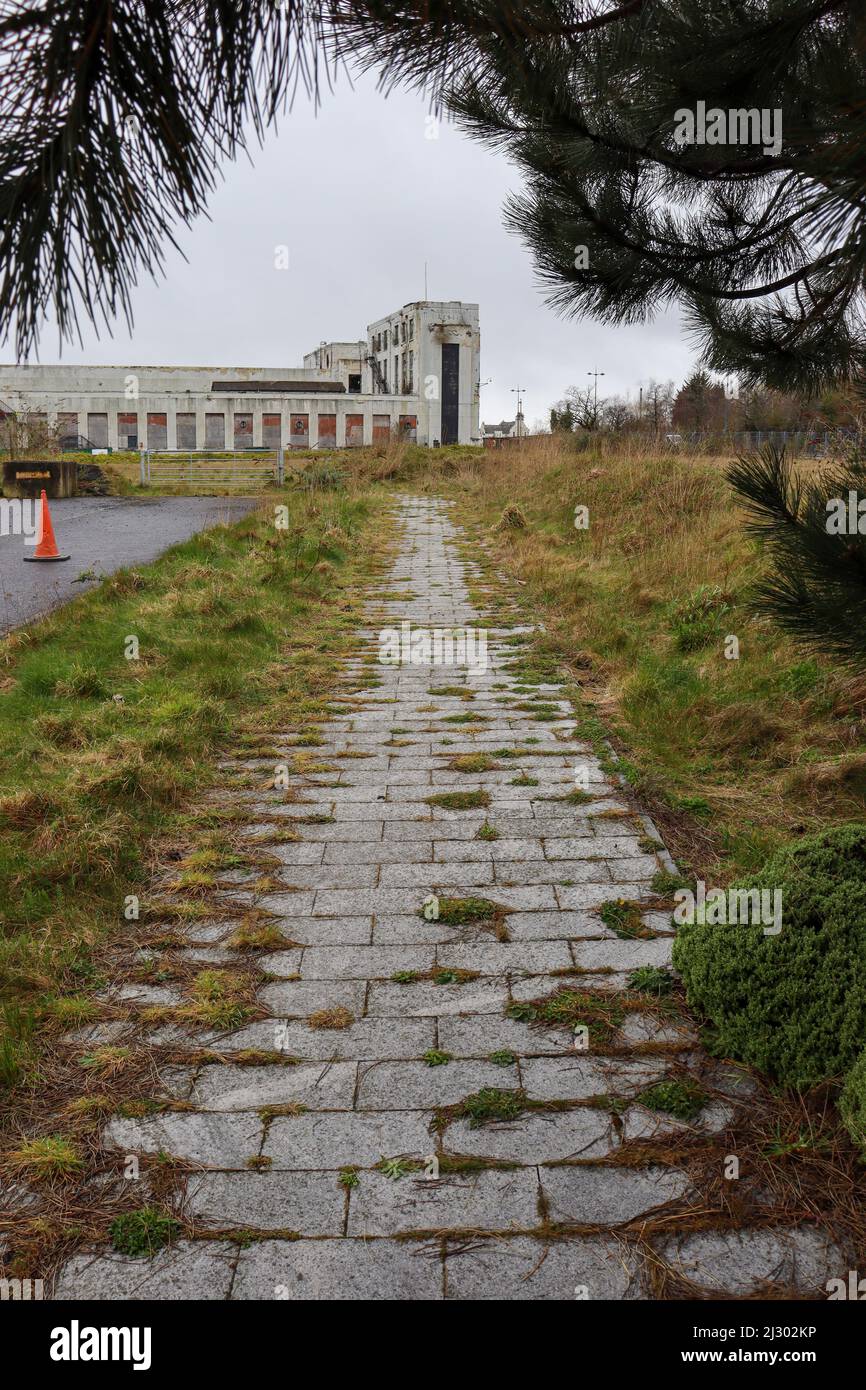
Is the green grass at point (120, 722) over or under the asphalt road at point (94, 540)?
under

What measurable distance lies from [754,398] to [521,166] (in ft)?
6.22

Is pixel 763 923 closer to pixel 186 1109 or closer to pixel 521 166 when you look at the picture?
pixel 186 1109

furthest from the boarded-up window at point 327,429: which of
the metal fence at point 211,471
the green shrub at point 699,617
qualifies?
the green shrub at point 699,617

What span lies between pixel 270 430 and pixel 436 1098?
2880 inches

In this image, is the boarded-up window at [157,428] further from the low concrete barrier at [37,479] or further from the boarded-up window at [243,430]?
the low concrete barrier at [37,479]

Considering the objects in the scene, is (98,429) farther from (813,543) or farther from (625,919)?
(813,543)

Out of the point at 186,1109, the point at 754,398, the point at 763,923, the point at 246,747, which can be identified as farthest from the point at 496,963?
the point at 754,398

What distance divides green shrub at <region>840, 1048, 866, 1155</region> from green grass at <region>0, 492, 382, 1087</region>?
206 centimetres

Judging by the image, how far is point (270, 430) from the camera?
72.5 metres

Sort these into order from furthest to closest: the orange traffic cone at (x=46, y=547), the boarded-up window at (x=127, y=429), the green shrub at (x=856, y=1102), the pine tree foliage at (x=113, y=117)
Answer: the boarded-up window at (x=127, y=429), the orange traffic cone at (x=46, y=547), the green shrub at (x=856, y=1102), the pine tree foliage at (x=113, y=117)

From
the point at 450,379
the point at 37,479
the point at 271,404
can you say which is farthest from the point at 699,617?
the point at 450,379

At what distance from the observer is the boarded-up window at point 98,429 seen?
72.5m

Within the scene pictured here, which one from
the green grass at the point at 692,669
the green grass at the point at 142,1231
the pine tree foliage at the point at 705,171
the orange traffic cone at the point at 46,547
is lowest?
the green grass at the point at 142,1231

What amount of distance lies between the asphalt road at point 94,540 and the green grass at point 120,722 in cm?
56
